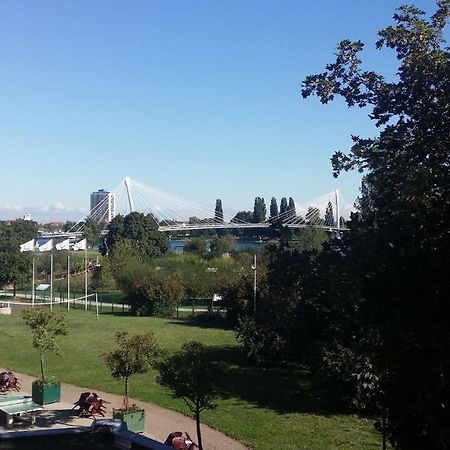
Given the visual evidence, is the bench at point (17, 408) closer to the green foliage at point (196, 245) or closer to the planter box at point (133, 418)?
the planter box at point (133, 418)

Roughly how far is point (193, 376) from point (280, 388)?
6.74 m

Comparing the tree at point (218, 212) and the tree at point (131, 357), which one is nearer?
the tree at point (131, 357)

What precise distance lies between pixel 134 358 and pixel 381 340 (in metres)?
7.66

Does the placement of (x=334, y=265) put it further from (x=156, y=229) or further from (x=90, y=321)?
(x=156, y=229)

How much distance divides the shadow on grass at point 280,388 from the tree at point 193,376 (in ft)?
6.55

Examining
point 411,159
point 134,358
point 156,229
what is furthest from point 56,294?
point 411,159

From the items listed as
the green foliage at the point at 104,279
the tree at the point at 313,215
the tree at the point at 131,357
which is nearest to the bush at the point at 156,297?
the green foliage at the point at 104,279

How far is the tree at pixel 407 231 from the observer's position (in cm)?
451

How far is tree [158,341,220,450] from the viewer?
9.91m

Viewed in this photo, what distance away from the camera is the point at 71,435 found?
7402mm

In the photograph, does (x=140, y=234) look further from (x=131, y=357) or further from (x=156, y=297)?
(x=131, y=357)

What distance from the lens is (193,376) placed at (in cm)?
989

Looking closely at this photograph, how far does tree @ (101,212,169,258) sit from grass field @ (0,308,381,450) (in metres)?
39.7

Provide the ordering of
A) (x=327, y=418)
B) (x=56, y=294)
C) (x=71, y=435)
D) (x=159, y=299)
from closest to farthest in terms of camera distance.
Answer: (x=71, y=435) → (x=327, y=418) → (x=159, y=299) → (x=56, y=294)
